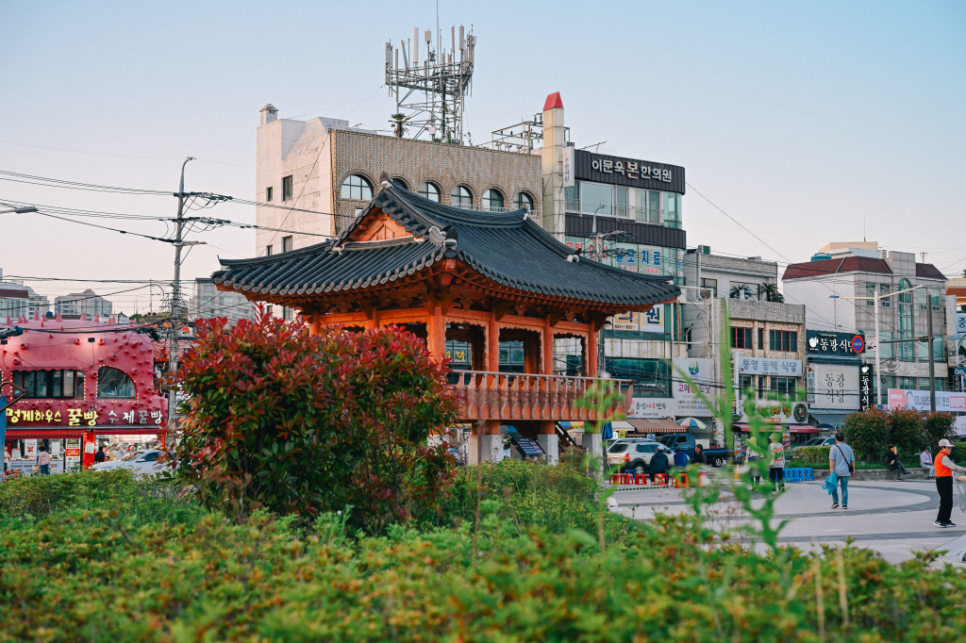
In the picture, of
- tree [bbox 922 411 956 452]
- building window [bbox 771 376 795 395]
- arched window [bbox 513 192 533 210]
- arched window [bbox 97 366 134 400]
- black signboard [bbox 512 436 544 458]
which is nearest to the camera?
black signboard [bbox 512 436 544 458]

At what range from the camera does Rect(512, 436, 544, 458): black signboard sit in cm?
2066

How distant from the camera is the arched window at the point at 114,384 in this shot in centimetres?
3903

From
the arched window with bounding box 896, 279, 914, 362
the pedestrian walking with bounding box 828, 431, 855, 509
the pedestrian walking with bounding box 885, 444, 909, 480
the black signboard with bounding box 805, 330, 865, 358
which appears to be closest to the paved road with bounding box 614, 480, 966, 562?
the pedestrian walking with bounding box 828, 431, 855, 509

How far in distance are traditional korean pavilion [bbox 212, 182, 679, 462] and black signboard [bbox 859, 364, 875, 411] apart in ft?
102

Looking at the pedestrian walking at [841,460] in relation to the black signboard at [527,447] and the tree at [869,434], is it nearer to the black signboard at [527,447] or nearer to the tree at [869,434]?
the black signboard at [527,447]

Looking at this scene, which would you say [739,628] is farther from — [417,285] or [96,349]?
[96,349]

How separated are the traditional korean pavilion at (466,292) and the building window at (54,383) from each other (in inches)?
886

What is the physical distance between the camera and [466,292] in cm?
1783

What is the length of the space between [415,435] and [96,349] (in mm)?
33162

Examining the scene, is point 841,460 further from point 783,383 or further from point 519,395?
point 783,383

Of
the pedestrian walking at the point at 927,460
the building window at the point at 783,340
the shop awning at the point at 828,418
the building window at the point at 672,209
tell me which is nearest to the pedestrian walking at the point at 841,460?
the pedestrian walking at the point at 927,460

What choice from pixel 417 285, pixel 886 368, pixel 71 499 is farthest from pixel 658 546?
pixel 886 368

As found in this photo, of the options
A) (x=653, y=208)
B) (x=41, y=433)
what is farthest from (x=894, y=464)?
(x=41, y=433)

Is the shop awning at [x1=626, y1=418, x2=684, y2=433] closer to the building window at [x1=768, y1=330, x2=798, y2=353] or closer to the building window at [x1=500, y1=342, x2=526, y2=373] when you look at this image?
the building window at [x1=500, y1=342, x2=526, y2=373]
